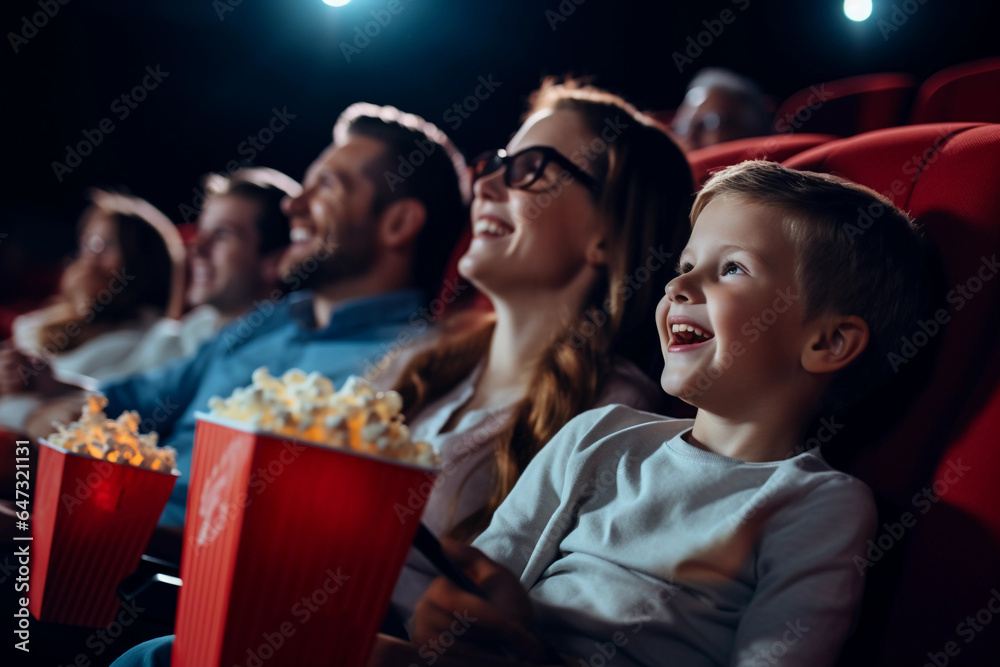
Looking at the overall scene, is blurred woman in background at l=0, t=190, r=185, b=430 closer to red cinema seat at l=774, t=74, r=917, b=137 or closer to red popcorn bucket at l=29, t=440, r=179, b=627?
red popcorn bucket at l=29, t=440, r=179, b=627

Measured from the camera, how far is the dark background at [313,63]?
5.99 feet

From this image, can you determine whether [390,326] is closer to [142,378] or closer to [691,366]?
[142,378]

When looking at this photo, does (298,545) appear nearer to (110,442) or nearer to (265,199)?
(110,442)

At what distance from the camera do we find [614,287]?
88 cm

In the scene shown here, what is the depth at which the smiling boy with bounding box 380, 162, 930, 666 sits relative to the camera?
55cm

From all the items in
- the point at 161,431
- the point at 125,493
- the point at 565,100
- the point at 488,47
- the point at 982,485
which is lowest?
the point at 161,431

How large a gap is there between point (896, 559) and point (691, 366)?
0.21 m

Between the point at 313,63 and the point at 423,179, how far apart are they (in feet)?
2.97

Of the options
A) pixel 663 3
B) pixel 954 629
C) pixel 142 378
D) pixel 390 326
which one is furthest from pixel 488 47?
pixel 954 629

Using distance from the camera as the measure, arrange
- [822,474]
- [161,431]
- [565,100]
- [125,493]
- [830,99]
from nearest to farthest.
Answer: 1. [822,474]
2. [125,493]
3. [565,100]
4. [161,431]
5. [830,99]

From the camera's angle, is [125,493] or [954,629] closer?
[954,629]

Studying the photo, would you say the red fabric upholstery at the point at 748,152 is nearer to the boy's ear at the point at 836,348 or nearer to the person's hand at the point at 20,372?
the boy's ear at the point at 836,348

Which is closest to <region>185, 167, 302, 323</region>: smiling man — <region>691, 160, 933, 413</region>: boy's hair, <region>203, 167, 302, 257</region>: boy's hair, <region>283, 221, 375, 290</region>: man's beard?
<region>203, 167, 302, 257</region>: boy's hair

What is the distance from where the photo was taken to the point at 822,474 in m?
0.60
